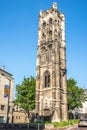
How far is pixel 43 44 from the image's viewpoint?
2482 inches

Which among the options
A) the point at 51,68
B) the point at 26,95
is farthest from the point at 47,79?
the point at 26,95

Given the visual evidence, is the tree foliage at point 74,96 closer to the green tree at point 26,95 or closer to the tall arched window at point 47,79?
the tall arched window at point 47,79

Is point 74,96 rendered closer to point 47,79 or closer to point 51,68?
point 47,79

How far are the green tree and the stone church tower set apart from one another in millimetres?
2572

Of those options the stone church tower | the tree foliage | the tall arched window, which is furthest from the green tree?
the tree foliage

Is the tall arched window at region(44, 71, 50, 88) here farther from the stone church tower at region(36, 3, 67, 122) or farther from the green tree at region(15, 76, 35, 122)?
the green tree at region(15, 76, 35, 122)

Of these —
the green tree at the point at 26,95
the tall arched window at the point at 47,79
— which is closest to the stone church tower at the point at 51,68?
the tall arched window at the point at 47,79

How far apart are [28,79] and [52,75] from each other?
8.72 metres

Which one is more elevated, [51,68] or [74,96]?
[51,68]

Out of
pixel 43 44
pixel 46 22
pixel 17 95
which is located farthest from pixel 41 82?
pixel 46 22

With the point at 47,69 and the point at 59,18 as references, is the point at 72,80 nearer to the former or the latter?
the point at 47,69

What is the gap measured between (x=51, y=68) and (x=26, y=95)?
35.2ft

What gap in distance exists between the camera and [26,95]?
57.2 meters

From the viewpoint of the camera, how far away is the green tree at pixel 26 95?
55.9 meters
